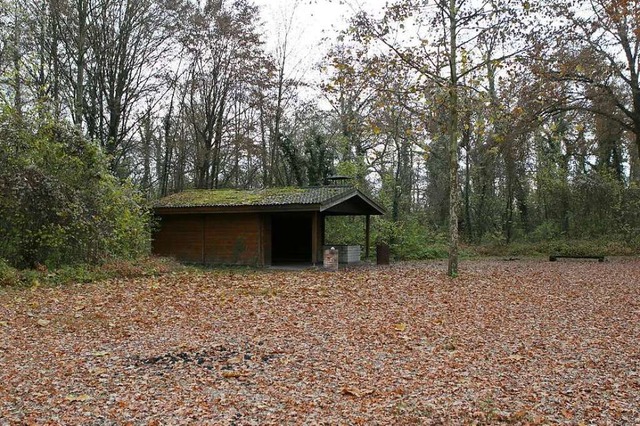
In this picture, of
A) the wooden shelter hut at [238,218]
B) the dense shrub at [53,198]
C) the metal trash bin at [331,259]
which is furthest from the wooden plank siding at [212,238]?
the dense shrub at [53,198]

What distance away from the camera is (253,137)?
2350 centimetres

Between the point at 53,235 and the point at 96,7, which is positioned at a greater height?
the point at 96,7

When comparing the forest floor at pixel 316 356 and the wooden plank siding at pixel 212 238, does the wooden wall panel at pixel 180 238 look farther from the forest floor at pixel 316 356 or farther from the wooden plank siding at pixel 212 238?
the forest floor at pixel 316 356

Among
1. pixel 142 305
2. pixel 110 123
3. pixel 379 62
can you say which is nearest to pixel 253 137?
pixel 110 123

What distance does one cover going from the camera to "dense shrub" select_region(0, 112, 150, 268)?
10758 mm

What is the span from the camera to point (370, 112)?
21969 millimetres

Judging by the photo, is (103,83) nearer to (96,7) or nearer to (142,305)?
(96,7)

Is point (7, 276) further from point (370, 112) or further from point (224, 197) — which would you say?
point (370, 112)

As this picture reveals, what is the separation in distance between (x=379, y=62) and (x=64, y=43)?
11.6 m

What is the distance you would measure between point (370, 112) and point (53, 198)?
14043mm

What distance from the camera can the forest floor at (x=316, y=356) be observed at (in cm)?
386

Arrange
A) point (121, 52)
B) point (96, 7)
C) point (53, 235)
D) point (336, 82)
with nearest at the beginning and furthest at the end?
point (53, 235) < point (336, 82) < point (96, 7) < point (121, 52)

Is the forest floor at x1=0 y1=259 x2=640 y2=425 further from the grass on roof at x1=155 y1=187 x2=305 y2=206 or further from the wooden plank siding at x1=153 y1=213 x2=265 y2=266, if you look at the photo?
the grass on roof at x1=155 y1=187 x2=305 y2=206

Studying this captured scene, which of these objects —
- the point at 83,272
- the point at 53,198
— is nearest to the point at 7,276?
the point at 83,272
